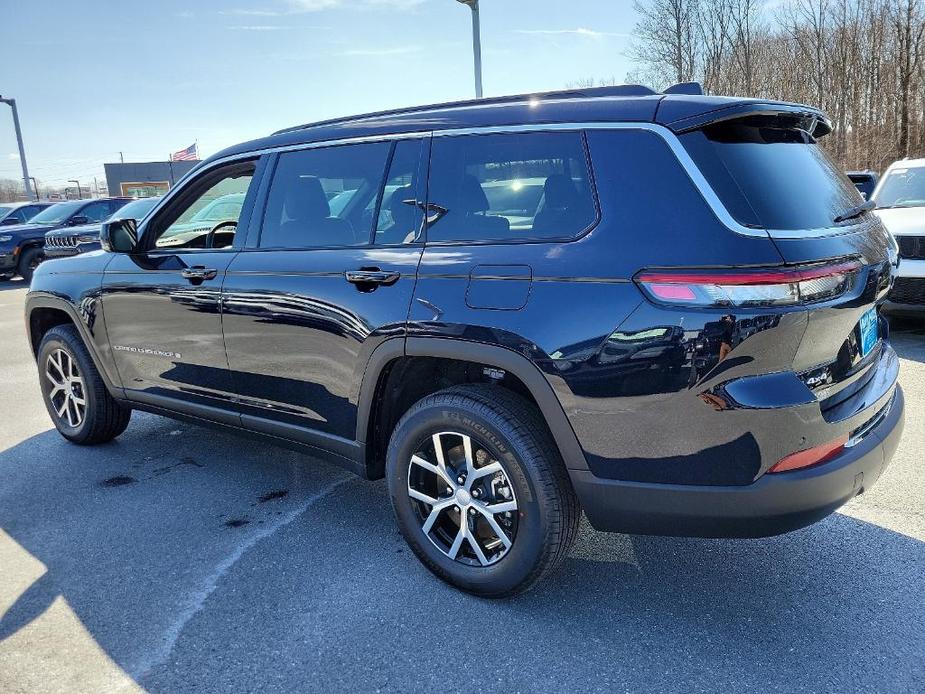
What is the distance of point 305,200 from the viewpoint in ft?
10.9

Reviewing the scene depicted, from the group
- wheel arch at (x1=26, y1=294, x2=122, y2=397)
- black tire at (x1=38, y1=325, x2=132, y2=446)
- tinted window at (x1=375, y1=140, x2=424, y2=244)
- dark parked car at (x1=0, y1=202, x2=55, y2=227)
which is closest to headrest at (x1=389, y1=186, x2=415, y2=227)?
tinted window at (x1=375, y1=140, x2=424, y2=244)

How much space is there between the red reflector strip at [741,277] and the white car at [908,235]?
4637 mm

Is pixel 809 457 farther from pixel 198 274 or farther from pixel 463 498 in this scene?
pixel 198 274

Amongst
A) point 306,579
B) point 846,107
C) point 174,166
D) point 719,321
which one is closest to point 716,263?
point 719,321

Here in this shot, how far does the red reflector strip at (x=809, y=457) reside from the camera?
2.14m

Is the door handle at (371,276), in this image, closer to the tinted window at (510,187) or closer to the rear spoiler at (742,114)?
the tinted window at (510,187)

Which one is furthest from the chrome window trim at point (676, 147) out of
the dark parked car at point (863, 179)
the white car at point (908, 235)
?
the white car at point (908, 235)

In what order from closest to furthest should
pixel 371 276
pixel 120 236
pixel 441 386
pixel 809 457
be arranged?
pixel 809 457 → pixel 371 276 → pixel 441 386 → pixel 120 236

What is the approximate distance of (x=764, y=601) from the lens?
8.70ft

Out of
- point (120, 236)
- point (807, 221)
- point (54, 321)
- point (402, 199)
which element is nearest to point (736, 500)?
point (807, 221)

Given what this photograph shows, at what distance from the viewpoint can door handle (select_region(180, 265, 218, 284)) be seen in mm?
3494

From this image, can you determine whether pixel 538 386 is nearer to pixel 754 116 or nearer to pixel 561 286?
pixel 561 286

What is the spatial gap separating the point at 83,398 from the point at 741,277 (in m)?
4.19

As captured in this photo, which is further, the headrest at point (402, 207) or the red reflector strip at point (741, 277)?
the headrest at point (402, 207)
